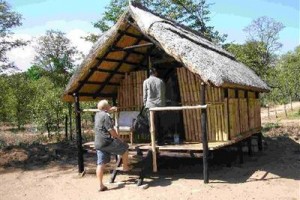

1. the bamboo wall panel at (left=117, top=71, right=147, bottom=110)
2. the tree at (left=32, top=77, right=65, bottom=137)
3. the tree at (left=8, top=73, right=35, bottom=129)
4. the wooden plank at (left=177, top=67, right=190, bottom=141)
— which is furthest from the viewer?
the tree at (left=8, top=73, right=35, bottom=129)

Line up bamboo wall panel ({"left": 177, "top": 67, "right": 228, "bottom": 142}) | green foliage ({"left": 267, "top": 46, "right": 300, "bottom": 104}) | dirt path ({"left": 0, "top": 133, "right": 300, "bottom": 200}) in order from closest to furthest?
dirt path ({"left": 0, "top": 133, "right": 300, "bottom": 200}), bamboo wall panel ({"left": 177, "top": 67, "right": 228, "bottom": 142}), green foliage ({"left": 267, "top": 46, "right": 300, "bottom": 104})

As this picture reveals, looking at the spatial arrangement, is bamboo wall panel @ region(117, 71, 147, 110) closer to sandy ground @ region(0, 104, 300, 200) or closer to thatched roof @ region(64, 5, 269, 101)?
thatched roof @ region(64, 5, 269, 101)

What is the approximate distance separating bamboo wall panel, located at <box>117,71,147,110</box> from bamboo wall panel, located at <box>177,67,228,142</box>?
5.69 ft

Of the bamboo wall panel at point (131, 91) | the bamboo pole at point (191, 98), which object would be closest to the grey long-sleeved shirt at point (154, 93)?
the bamboo pole at point (191, 98)

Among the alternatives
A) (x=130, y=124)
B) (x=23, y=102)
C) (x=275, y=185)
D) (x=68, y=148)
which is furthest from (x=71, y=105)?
(x=275, y=185)

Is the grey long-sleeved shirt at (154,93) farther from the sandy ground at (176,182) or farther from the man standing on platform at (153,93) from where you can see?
the sandy ground at (176,182)

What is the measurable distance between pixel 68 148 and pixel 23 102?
16331mm

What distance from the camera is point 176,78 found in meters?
12.2

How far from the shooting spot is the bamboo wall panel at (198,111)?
34.3 feet

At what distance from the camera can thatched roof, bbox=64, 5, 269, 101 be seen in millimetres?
9031

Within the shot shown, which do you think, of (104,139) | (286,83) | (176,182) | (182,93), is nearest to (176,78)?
(182,93)

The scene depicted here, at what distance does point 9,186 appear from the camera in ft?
34.0

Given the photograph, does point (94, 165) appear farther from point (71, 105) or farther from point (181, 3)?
point (181, 3)

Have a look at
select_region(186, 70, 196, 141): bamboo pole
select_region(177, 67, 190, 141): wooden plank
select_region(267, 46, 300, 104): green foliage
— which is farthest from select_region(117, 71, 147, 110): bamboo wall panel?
select_region(267, 46, 300, 104): green foliage
